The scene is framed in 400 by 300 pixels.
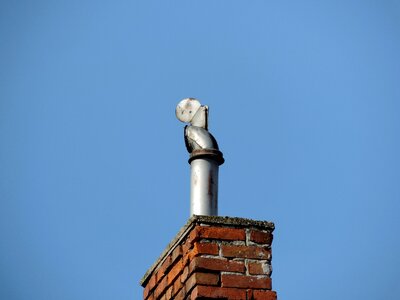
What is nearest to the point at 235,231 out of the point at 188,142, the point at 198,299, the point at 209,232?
the point at 209,232

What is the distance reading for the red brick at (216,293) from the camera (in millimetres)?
4543

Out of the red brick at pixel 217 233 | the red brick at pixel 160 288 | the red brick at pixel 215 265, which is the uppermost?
the red brick at pixel 217 233

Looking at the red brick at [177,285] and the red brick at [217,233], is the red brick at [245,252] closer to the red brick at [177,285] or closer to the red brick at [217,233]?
the red brick at [217,233]

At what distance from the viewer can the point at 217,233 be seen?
475cm

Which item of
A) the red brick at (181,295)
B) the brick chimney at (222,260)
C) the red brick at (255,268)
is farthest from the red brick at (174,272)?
the red brick at (255,268)

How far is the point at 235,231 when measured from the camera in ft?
15.7

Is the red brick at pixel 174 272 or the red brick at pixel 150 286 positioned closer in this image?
the red brick at pixel 174 272

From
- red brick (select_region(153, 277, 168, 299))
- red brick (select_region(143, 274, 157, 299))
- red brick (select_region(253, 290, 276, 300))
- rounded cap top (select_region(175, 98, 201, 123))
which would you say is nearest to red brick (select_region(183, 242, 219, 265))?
red brick (select_region(253, 290, 276, 300))

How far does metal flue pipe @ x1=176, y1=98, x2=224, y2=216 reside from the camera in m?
5.23

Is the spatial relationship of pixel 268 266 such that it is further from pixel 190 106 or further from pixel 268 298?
pixel 190 106

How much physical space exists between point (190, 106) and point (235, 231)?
1.17 meters

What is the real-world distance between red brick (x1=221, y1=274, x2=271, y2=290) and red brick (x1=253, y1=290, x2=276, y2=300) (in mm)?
27

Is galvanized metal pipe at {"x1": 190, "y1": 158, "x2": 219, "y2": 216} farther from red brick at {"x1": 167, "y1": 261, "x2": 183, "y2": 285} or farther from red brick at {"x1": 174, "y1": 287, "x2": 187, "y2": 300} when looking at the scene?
red brick at {"x1": 174, "y1": 287, "x2": 187, "y2": 300}

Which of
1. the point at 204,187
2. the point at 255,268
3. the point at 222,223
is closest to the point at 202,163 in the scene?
the point at 204,187
